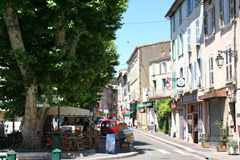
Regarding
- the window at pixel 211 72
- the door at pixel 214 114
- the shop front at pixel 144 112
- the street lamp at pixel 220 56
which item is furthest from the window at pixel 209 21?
the shop front at pixel 144 112

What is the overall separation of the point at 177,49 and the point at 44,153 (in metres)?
18.4

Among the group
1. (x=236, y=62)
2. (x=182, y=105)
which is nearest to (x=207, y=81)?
(x=236, y=62)

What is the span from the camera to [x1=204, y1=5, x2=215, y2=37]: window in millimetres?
22645

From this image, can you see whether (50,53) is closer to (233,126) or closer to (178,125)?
(233,126)

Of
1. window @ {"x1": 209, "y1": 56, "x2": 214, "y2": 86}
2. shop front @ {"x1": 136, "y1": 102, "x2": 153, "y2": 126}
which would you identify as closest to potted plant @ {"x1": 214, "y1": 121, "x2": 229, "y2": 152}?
window @ {"x1": 209, "y1": 56, "x2": 214, "y2": 86}

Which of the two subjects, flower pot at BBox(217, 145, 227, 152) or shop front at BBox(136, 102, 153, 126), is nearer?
flower pot at BBox(217, 145, 227, 152)

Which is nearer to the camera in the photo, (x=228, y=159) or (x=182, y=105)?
(x=228, y=159)

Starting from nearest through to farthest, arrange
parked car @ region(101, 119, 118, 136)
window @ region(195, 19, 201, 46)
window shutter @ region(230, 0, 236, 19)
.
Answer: window shutter @ region(230, 0, 236, 19), window @ region(195, 19, 201, 46), parked car @ region(101, 119, 118, 136)

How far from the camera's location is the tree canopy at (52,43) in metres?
16.5

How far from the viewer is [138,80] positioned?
61.9 m

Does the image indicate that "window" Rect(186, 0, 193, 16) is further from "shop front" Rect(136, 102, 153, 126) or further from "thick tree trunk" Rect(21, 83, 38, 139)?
"shop front" Rect(136, 102, 153, 126)

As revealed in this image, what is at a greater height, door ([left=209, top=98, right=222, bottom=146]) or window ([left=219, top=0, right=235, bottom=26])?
window ([left=219, top=0, right=235, bottom=26])

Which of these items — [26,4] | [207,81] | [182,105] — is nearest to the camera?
[26,4]

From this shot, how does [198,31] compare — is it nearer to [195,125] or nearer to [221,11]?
[221,11]
